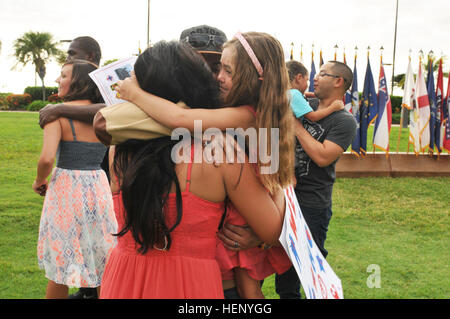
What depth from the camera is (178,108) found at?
1389 millimetres

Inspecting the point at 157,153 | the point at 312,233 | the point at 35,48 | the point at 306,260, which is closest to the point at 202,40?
the point at 157,153

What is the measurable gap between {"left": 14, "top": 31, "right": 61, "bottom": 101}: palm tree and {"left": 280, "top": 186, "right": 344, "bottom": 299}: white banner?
56.6 metres

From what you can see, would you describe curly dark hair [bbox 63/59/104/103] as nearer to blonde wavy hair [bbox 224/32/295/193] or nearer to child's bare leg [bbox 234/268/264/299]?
blonde wavy hair [bbox 224/32/295/193]

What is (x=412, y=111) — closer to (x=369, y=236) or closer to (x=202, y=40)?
(x=369, y=236)

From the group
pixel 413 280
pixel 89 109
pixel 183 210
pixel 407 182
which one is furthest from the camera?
pixel 407 182

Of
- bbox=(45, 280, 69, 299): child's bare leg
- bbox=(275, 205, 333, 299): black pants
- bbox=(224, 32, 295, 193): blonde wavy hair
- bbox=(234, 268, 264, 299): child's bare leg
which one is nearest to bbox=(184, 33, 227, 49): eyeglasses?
bbox=(224, 32, 295, 193): blonde wavy hair

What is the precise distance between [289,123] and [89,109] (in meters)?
1.93

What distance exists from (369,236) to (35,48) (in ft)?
186

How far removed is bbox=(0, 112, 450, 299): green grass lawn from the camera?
4.16 metres

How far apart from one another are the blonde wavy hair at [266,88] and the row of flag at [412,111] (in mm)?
8172

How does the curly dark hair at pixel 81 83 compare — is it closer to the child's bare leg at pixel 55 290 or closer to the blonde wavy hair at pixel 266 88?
the child's bare leg at pixel 55 290

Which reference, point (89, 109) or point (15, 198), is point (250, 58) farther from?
point (15, 198)

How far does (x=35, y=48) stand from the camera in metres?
53.9
